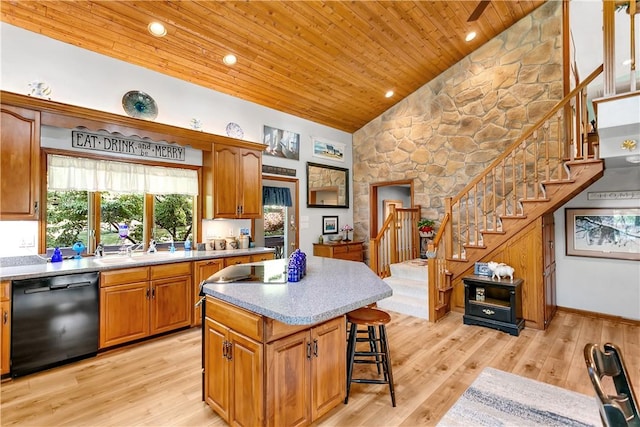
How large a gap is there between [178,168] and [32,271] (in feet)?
6.81

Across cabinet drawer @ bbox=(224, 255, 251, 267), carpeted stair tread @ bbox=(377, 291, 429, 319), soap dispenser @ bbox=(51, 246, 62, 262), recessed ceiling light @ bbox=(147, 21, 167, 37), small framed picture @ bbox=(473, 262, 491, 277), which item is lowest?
carpeted stair tread @ bbox=(377, 291, 429, 319)

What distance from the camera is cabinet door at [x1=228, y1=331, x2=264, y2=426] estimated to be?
1.80 meters

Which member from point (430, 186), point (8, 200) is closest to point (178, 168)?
point (8, 200)

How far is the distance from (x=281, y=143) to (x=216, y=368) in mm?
4371

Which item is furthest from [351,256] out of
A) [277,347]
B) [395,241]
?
[277,347]

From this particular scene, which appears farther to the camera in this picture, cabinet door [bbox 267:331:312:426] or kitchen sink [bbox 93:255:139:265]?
kitchen sink [bbox 93:255:139:265]

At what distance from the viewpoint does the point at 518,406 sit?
2.40 meters

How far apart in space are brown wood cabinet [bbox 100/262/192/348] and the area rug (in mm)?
3096

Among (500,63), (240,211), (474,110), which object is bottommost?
(240,211)

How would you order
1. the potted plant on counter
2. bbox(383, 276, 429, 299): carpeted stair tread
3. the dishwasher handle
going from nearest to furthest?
the dishwasher handle → bbox(383, 276, 429, 299): carpeted stair tread → the potted plant on counter

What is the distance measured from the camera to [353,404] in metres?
2.42

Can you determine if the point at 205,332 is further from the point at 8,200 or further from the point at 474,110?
the point at 474,110

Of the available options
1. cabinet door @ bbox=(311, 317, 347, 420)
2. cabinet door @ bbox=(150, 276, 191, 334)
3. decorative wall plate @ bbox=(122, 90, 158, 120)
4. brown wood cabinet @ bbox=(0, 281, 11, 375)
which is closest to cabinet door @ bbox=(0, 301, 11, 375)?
brown wood cabinet @ bbox=(0, 281, 11, 375)

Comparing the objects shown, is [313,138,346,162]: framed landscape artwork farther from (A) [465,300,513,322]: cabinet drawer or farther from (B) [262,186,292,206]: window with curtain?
(A) [465,300,513,322]: cabinet drawer
